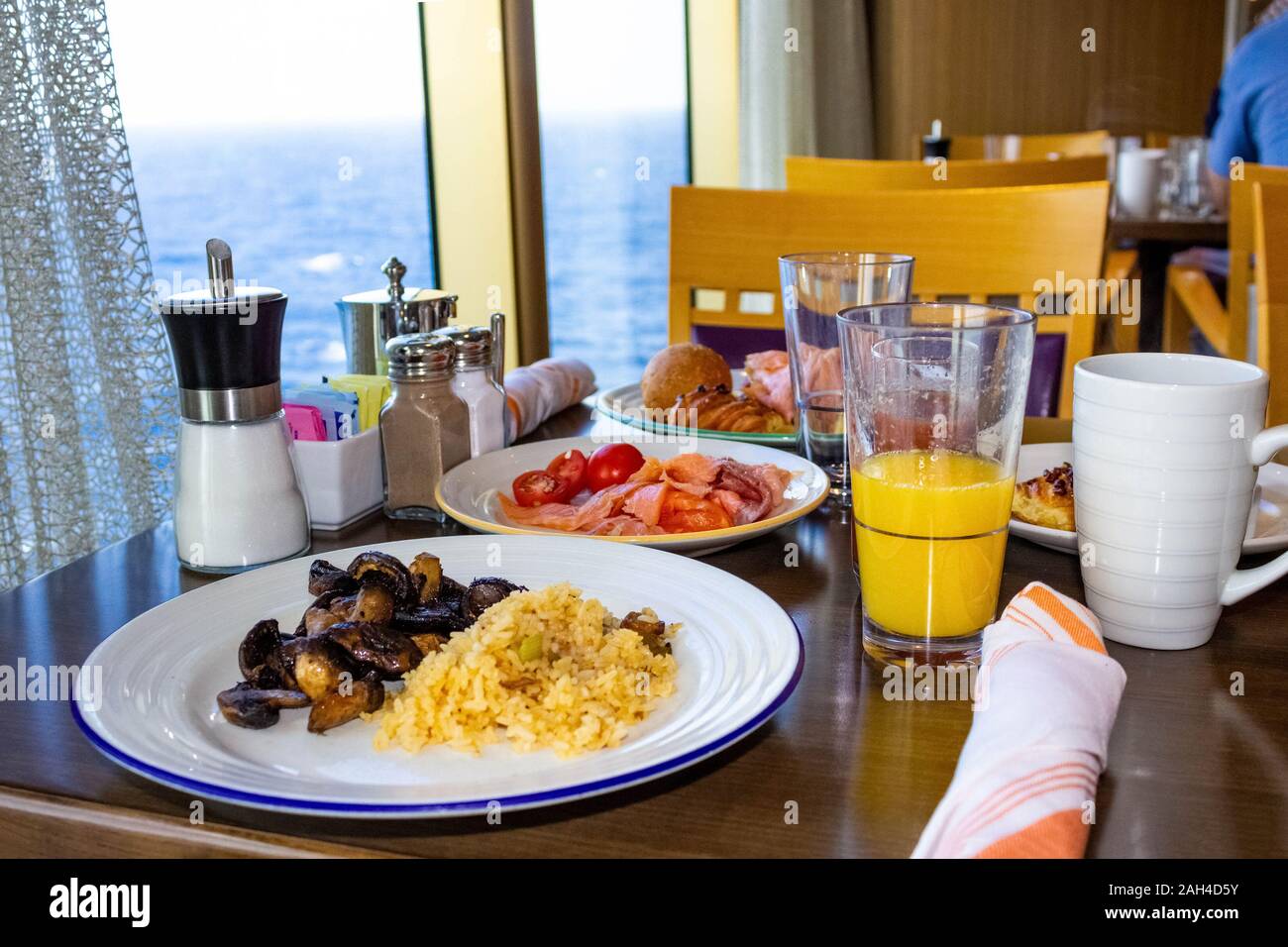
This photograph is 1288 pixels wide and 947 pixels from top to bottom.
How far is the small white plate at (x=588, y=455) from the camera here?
966mm

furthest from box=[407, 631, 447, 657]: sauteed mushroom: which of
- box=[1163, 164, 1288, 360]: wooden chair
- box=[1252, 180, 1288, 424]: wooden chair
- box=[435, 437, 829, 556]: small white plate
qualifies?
box=[1163, 164, 1288, 360]: wooden chair

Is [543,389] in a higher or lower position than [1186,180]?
lower

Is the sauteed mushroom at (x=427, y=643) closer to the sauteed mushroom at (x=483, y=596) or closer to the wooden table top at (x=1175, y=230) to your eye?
the sauteed mushroom at (x=483, y=596)

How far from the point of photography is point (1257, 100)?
9.30 feet

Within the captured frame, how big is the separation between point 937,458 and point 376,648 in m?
0.38

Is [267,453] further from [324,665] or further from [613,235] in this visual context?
[613,235]

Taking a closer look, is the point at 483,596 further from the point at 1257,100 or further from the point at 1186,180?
the point at 1186,180

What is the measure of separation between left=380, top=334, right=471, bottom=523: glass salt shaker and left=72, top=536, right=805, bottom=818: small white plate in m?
0.20

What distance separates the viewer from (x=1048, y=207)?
1862 mm

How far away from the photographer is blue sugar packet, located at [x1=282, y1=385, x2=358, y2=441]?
1112 mm

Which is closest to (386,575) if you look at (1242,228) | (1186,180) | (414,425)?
(414,425)

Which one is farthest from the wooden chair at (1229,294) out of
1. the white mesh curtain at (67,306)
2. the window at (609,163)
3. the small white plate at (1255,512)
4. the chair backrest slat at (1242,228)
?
the window at (609,163)

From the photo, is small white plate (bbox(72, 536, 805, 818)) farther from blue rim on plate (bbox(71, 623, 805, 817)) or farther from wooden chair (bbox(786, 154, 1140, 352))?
wooden chair (bbox(786, 154, 1140, 352))

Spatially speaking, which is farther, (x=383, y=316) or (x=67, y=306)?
(x=67, y=306)
